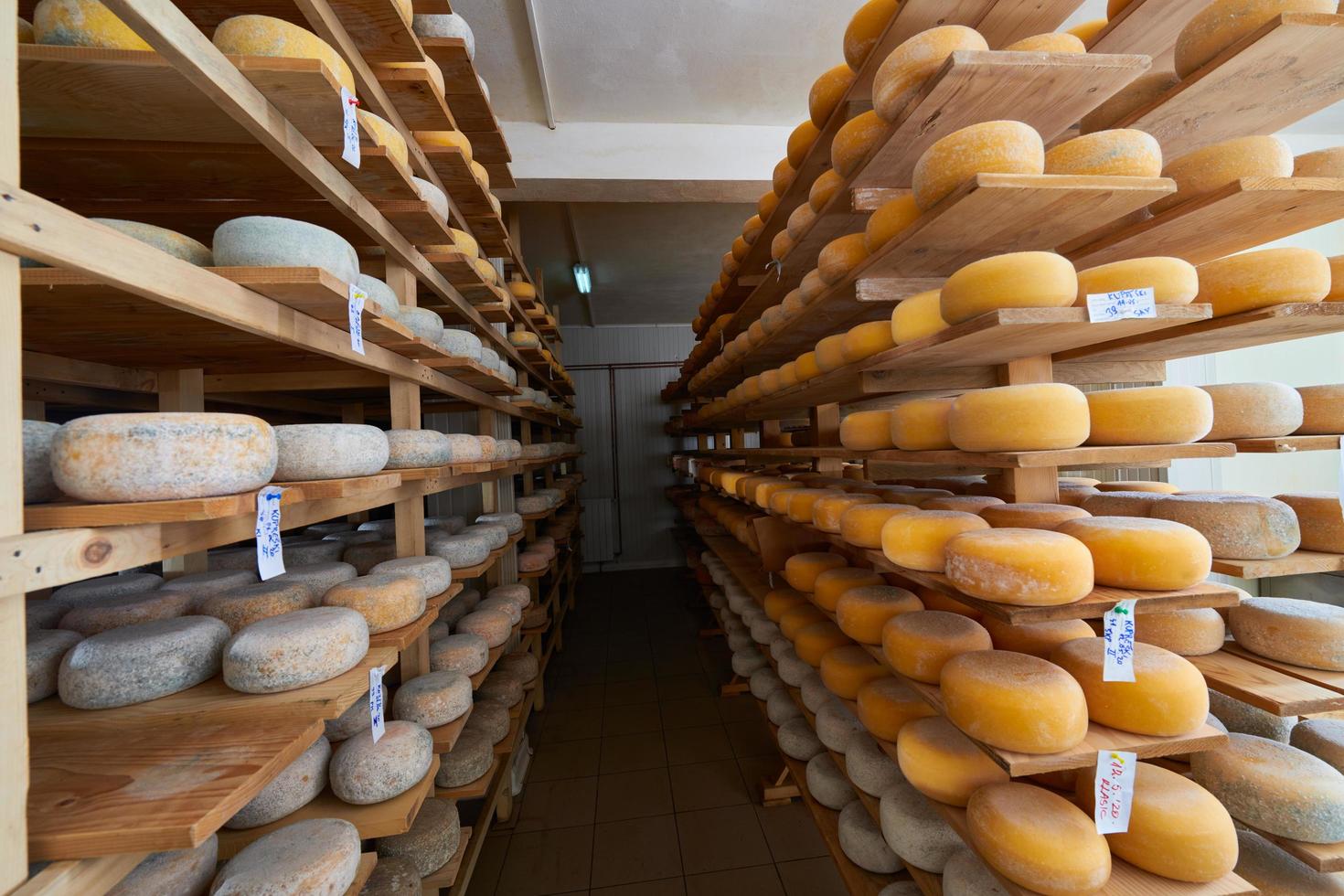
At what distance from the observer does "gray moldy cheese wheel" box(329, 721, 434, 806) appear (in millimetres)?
1390

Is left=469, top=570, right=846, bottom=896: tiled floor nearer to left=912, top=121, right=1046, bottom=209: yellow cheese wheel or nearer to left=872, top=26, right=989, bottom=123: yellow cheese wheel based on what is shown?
left=912, top=121, right=1046, bottom=209: yellow cheese wheel

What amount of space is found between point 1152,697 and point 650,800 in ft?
7.89

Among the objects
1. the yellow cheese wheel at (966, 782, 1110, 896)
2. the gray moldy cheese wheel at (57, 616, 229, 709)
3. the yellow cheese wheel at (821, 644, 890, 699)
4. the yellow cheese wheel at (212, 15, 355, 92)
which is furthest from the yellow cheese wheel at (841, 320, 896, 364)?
the gray moldy cheese wheel at (57, 616, 229, 709)

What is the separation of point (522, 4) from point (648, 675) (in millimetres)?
4366

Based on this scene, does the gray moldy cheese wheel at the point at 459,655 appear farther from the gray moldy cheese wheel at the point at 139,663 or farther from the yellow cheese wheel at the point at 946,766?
the yellow cheese wheel at the point at 946,766

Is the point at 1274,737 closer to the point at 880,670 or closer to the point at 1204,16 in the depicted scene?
the point at 880,670

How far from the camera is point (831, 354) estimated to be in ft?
6.79

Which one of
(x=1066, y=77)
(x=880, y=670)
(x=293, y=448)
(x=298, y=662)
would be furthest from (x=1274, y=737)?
→ (x=293, y=448)

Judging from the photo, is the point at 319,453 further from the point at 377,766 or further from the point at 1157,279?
the point at 1157,279

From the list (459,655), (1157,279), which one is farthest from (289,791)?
(1157,279)

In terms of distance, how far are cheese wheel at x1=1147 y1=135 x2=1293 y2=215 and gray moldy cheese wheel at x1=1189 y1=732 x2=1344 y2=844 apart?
49.0 inches

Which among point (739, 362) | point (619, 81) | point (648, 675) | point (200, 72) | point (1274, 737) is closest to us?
point (200, 72)

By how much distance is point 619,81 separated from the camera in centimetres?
337

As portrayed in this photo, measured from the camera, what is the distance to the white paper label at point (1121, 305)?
3.67ft
